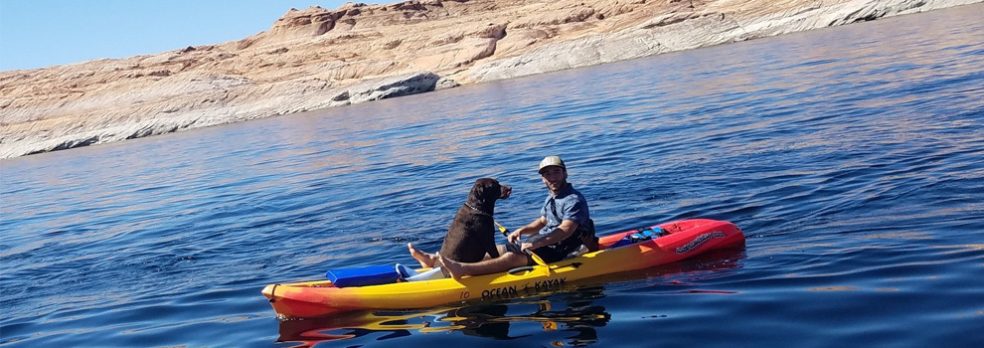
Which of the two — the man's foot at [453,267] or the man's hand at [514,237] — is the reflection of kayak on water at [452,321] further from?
the man's hand at [514,237]

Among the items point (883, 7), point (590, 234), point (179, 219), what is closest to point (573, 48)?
point (883, 7)

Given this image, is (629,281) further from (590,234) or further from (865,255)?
(865,255)

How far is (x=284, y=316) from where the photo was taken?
28.7 ft

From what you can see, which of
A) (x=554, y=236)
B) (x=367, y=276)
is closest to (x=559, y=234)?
(x=554, y=236)

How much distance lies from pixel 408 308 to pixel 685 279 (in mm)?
2434

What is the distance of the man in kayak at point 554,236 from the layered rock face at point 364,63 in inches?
1579

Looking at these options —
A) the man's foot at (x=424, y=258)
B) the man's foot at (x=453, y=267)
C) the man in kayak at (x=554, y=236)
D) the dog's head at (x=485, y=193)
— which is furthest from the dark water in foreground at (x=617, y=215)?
the dog's head at (x=485, y=193)

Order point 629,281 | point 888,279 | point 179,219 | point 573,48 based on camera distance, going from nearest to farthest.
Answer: point 888,279 → point 629,281 → point 179,219 → point 573,48

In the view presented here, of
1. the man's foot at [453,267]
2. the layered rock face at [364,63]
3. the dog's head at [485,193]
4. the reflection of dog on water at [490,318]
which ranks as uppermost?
the layered rock face at [364,63]

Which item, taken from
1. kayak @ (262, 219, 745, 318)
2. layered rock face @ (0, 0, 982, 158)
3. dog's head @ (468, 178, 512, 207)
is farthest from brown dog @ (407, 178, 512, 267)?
layered rock face @ (0, 0, 982, 158)

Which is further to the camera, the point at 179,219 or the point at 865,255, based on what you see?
the point at 179,219

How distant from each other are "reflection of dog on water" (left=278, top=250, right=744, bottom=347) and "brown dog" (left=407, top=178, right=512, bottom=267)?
53 cm

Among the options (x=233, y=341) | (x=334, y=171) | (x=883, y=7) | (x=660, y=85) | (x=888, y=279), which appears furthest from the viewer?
(x=883, y=7)

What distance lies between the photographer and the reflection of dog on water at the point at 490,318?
7773mm
